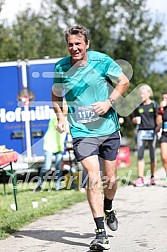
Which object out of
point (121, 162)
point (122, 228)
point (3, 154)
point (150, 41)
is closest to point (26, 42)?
point (150, 41)

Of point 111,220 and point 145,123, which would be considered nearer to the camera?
point 111,220

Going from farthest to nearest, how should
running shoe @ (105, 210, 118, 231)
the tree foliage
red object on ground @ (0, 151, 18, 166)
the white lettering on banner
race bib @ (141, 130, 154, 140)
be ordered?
the tree foliage < the white lettering on banner < race bib @ (141, 130, 154, 140) < red object on ground @ (0, 151, 18, 166) < running shoe @ (105, 210, 118, 231)

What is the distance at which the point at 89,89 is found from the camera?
→ 6445mm

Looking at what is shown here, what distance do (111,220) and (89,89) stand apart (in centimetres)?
145

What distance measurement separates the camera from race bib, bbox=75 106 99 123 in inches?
253

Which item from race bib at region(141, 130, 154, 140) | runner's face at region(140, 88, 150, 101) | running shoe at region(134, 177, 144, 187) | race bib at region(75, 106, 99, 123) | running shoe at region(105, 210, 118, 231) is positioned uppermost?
race bib at region(75, 106, 99, 123)

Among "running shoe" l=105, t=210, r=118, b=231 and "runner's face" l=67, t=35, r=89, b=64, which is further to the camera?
"running shoe" l=105, t=210, r=118, b=231

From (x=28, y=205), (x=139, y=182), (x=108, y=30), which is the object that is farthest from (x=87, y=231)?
(x=108, y=30)

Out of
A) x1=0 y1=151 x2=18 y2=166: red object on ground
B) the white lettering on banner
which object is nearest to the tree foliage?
the white lettering on banner

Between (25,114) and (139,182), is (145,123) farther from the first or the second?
(25,114)

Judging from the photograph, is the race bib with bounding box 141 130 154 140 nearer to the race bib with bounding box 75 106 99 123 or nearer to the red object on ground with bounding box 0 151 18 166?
the red object on ground with bounding box 0 151 18 166

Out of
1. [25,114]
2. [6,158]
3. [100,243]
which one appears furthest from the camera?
[25,114]

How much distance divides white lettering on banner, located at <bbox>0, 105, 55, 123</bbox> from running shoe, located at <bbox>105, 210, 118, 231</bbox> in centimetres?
878

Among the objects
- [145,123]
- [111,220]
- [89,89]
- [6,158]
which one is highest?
[89,89]
